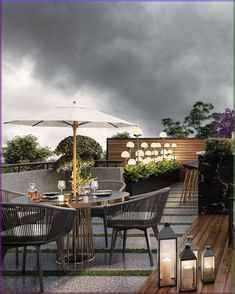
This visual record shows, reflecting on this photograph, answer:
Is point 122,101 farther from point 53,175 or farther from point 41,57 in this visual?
point 41,57

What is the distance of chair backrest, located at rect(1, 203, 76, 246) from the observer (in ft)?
11.7

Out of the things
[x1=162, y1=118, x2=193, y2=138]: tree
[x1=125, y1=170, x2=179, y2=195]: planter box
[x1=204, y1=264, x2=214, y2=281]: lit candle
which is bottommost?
[x1=204, y1=264, x2=214, y2=281]: lit candle

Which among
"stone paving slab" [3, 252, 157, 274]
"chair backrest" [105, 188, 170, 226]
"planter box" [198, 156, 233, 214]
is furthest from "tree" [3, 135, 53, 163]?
"chair backrest" [105, 188, 170, 226]

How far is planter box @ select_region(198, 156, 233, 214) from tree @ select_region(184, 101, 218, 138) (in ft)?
52.1

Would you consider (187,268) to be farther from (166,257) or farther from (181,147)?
(181,147)

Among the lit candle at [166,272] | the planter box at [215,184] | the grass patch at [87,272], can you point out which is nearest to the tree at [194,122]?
the planter box at [215,184]

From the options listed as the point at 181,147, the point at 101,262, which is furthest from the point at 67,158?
the point at 181,147

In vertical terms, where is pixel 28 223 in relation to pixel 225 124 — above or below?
below

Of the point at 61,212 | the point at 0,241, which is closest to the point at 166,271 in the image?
the point at 61,212

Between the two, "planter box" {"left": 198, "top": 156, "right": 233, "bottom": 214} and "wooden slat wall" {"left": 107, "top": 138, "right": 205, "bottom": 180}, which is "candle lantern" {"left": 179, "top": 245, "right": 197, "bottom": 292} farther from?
"wooden slat wall" {"left": 107, "top": 138, "right": 205, "bottom": 180}

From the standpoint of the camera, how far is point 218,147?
6.30 meters

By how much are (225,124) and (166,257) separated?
4.92m

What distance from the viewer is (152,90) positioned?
33.8 ft

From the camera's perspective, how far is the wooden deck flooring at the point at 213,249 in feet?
9.00
